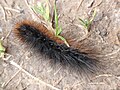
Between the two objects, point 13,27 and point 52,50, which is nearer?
point 52,50

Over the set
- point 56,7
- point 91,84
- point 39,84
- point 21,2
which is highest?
point 21,2

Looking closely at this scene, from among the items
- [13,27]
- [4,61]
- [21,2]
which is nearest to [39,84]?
[4,61]

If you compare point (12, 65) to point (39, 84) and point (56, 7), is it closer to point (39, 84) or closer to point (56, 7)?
point (39, 84)

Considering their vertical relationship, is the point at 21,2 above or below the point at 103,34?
above

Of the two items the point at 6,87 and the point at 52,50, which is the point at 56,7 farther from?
the point at 6,87
